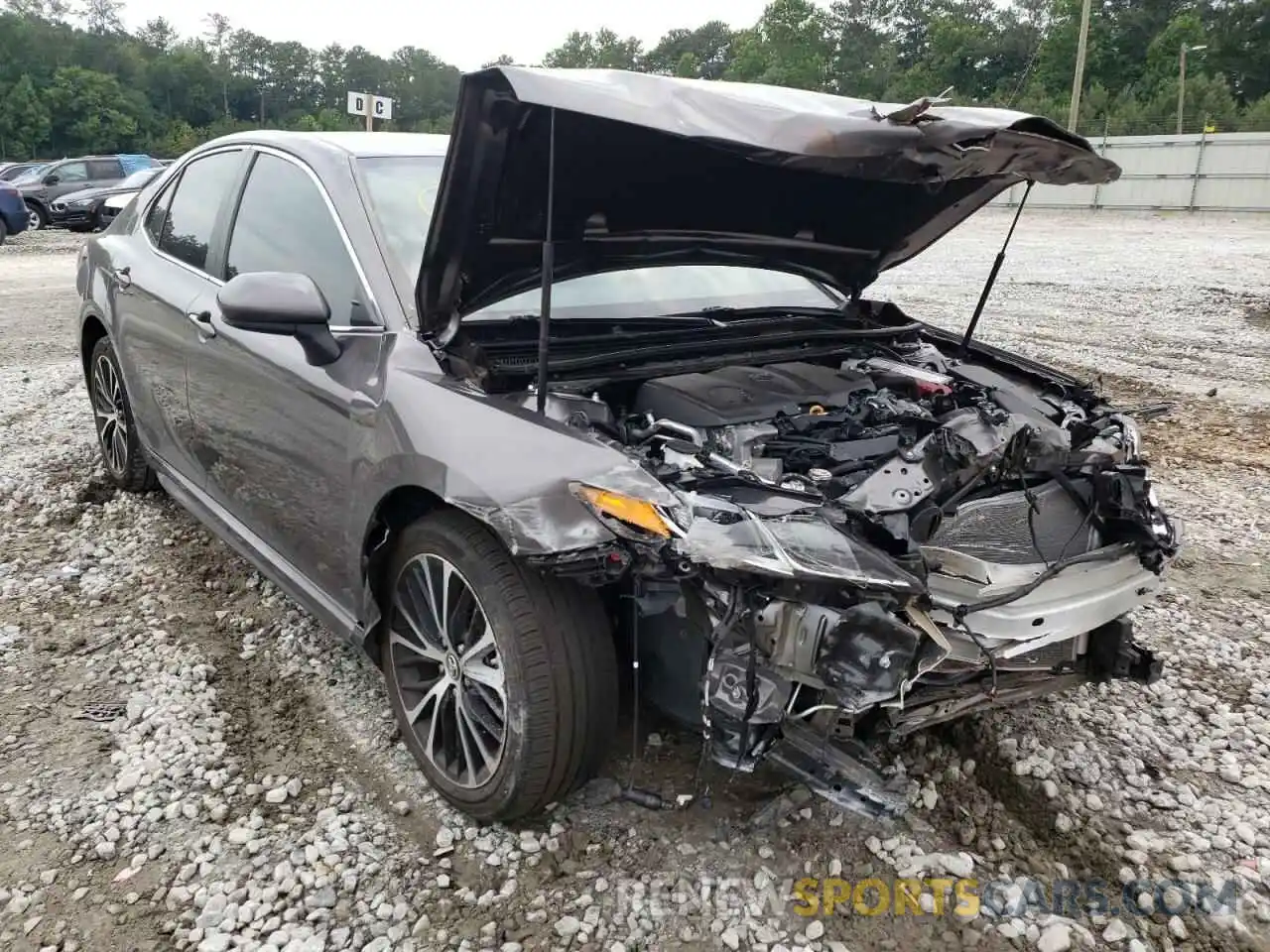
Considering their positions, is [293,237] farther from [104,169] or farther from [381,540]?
[104,169]

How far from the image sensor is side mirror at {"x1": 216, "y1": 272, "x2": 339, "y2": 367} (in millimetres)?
2650

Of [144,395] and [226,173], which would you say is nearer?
[226,173]

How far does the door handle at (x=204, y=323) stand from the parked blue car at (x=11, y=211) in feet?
58.4

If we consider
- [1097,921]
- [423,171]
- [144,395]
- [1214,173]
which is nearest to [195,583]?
[144,395]

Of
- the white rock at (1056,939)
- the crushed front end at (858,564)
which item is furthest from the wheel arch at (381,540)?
the white rock at (1056,939)

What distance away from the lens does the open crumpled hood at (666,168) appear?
2354mm

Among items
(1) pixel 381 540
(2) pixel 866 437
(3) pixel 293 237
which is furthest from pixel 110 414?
(2) pixel 866 437

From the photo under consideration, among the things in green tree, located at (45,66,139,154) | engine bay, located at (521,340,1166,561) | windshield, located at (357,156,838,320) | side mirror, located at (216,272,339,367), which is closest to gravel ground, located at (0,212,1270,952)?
engine bay, located at (521,340,1166,561)

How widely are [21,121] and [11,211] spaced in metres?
54.5

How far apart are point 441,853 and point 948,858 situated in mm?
1309

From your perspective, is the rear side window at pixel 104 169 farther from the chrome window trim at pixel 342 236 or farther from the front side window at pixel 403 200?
the front side window at pixel 403 200

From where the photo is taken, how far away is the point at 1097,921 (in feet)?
7.59

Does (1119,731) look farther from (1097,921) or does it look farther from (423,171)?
(423,171)

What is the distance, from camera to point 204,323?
349 cm
